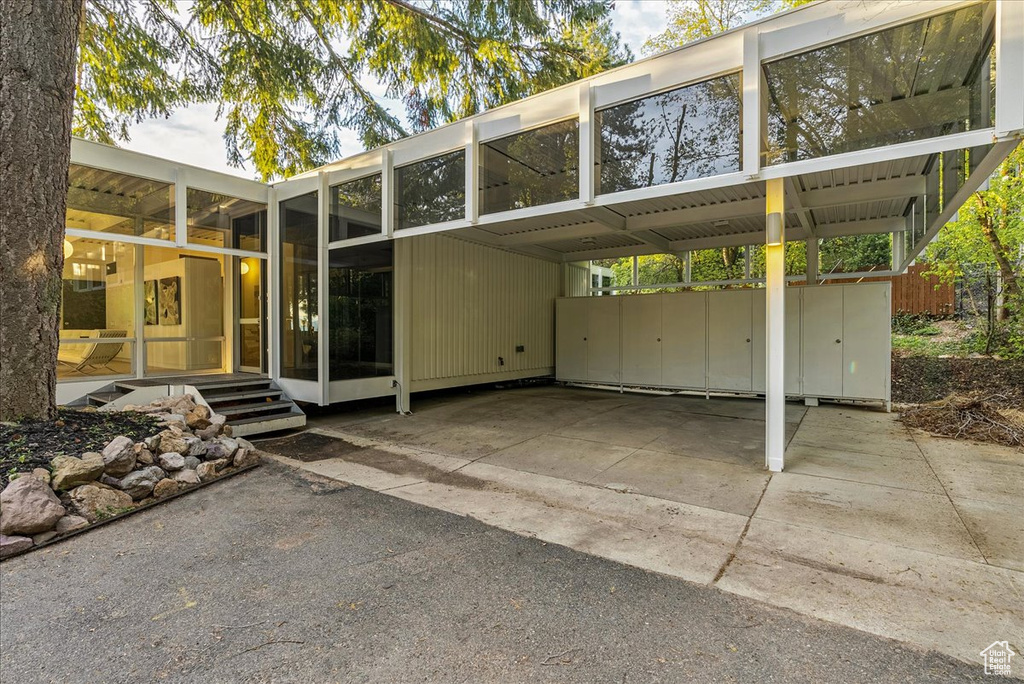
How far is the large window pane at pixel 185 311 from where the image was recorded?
694 cm

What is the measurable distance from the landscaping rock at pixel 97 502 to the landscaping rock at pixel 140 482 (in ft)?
0.22

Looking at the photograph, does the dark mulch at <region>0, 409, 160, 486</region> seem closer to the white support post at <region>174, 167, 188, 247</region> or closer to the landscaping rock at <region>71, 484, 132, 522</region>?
the landscaping rock at <region>71, 484, 132, 522</region>

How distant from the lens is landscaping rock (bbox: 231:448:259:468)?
13.7 feet

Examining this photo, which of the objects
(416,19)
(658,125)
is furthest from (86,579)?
(416,19)

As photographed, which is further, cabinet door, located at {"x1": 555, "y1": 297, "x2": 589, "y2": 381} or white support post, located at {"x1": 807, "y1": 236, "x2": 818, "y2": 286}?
cabinet door, located at {"x1": 555, "y1": 297, "x2": 589, "y2": 381}

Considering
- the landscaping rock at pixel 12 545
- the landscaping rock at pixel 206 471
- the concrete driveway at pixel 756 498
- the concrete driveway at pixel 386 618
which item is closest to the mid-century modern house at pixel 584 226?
the concrete driveway at pixel 756 498

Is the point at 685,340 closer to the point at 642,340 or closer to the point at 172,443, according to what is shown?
the point at 642,340

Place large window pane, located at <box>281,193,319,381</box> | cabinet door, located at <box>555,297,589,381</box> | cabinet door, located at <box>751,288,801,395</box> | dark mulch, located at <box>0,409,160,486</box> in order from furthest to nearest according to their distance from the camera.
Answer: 1. cabinet door, located at <box>555,297,589,381</box>
2. cabinet door, located at <box>751,288,801,395</box>
3. large window pane, located at <box>281,193,319,381</box>
4. dark mulch, located at <box>0,409,160,486</box>

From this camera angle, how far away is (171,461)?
3.74 m

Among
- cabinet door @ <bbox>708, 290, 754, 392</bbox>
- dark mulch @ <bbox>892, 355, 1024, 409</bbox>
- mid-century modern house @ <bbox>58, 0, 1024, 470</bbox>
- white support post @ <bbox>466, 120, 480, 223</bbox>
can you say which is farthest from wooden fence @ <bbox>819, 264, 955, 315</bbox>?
white support post @ <bbox>466, 120, 480, 223</bbox>

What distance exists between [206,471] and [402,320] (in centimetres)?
340

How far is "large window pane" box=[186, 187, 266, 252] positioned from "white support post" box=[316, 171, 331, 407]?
3.33 feet

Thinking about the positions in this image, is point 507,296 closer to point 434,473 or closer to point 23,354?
point 434,473

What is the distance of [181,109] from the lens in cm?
786
